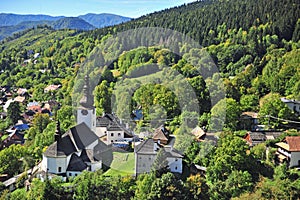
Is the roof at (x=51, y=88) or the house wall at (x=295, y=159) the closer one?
the house wall at (x=295, y=159)

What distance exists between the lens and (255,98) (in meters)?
25.3

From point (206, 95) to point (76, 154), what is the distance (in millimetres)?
11403

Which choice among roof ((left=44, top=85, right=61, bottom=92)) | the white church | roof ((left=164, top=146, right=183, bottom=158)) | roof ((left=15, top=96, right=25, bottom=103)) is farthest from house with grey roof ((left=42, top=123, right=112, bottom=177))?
roof ((left=44, top=85, right=61, bottom=92))

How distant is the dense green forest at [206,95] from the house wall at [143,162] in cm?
67

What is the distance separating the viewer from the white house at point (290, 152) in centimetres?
1658

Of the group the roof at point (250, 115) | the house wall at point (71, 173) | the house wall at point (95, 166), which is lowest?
the house wall at point (71, 173)

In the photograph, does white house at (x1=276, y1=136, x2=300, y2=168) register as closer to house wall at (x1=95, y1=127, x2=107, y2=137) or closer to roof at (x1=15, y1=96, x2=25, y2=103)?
house wall at (x1=95, y1=127, x2=107, y2=137)

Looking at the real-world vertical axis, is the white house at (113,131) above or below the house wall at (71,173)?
above

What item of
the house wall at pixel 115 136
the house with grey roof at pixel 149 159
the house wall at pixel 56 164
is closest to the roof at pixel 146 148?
the house with grey roof at pixel 149 159

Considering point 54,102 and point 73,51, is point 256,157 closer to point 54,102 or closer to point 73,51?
point 54,102

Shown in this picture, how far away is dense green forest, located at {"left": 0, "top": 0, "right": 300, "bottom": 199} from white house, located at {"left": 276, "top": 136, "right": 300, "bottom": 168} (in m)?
0.56

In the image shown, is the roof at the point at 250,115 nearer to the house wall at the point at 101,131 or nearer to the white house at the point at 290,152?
the white house at the point at 290,152

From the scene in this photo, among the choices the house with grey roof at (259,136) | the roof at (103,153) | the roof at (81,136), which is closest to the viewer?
the roof at (103,153)

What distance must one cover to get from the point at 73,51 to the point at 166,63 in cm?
3339
